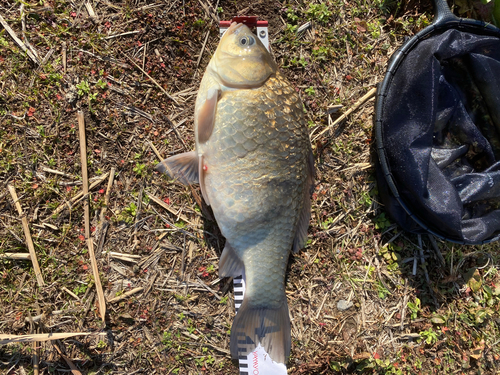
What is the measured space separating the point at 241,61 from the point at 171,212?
1.26 m

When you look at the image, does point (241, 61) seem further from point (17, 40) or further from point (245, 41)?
point (17, 40)

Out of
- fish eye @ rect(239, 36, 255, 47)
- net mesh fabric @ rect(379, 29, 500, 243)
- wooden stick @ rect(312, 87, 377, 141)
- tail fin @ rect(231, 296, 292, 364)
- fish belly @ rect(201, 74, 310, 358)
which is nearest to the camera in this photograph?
fish belly @ rect(201, 74, 310, 358)

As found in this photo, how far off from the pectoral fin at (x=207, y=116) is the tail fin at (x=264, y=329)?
3.82 feet

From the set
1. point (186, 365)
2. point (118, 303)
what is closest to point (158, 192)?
point (118, 303)

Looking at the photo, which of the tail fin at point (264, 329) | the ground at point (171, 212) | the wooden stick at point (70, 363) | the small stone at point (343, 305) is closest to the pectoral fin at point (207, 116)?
the ground at point (171, 212)

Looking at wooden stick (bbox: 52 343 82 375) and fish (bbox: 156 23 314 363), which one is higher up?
fish (bbox: 156 23 314 363)

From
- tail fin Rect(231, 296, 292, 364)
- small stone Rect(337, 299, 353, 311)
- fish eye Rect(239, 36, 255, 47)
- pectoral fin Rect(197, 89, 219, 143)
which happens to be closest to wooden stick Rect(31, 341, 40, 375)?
tail fin Rect(231, 296, 292, 364)

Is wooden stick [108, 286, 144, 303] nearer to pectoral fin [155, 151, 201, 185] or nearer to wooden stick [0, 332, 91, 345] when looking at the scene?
wooden stick [0, 332, 91, 345]

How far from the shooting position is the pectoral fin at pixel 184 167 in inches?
89.0

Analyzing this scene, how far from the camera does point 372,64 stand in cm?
267

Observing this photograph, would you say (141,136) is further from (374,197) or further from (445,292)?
(445,292)

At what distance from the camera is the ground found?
7.86 feet

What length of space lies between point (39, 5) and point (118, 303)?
2.39m

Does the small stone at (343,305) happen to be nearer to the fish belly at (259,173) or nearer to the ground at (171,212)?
the ground at (171,212)
